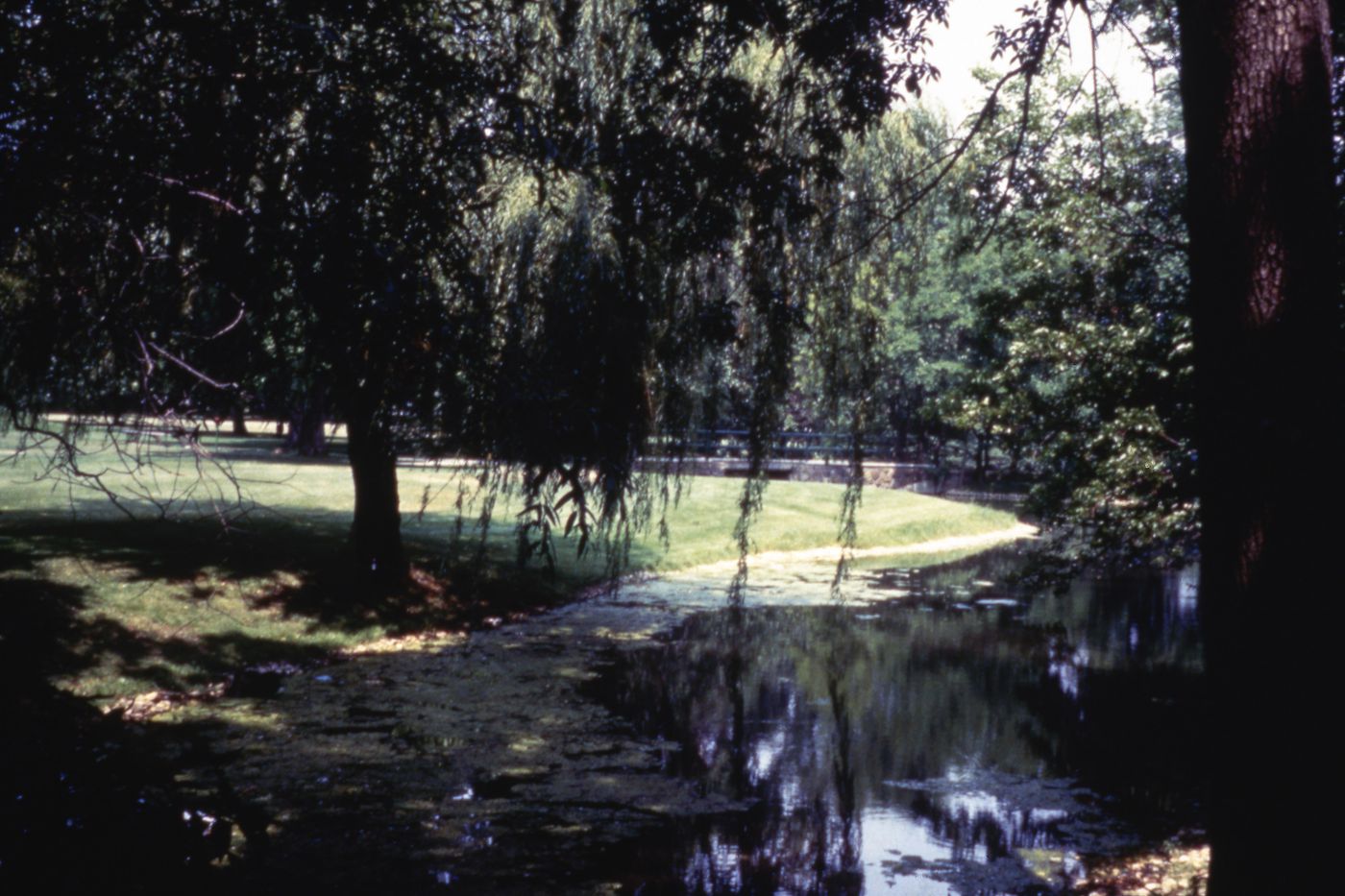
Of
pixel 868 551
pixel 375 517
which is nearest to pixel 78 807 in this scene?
pixel 375 517

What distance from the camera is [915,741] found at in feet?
31.4

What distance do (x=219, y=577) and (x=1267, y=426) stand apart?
447 inches

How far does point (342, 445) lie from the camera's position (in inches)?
1662

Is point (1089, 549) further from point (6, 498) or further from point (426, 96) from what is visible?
point (6, 498)

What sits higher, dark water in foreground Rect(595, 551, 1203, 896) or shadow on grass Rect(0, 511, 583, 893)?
shadow on grass Rect(0, 511, 583, 893)

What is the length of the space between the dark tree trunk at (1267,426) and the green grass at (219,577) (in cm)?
346

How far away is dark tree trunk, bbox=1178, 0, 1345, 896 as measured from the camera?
10.7 feet

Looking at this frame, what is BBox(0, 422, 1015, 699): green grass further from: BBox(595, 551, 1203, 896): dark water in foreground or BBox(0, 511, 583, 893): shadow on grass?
BBox(595, 551, 1203, 896): dark water in foreground

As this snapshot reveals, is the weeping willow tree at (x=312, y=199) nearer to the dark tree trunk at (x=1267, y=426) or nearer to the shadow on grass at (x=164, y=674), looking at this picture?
the shadow on grass at (x=164, y=674)

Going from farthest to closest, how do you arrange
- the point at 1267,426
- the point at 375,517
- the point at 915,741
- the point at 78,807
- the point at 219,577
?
the point at 375,517 → the point at 219,577 → the point at 915,741 → the point at 1267,426 → the point at 78,807

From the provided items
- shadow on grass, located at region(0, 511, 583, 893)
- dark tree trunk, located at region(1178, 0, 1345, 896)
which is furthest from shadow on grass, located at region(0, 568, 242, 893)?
dark tree trunk, located at region(1178, 0, 1345, 896)

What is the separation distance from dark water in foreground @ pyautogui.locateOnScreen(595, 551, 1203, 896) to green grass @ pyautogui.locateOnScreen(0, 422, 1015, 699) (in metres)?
2.04

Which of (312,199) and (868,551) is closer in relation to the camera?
(312,199)

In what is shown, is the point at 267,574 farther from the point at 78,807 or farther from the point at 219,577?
the point at 78,807
